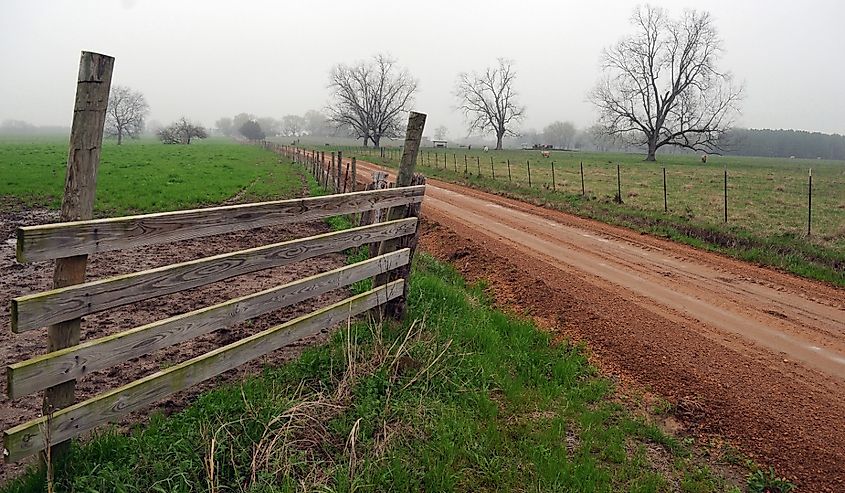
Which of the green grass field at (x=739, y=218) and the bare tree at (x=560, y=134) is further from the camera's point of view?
the bare tree at (x=560, y=134)

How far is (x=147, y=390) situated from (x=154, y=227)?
1.00 m

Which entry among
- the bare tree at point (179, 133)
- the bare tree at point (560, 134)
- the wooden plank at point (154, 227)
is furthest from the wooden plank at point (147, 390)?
the bare tree at point (560, 134)

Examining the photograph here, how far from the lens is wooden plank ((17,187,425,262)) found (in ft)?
8.40

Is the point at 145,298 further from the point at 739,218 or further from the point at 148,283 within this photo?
the point at 739,218

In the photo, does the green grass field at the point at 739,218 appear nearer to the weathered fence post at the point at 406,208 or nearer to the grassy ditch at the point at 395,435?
the grassy ditch at the point at 395,435

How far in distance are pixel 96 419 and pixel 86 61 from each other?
6.50ft

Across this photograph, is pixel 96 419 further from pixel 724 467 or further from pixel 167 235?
pixel 724 467

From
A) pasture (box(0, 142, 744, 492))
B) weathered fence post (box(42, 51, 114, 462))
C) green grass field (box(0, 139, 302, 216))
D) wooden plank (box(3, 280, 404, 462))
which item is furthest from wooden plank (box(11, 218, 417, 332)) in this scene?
green grass field (box(0, 139, 302, 216))

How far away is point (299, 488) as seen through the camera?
120 inches

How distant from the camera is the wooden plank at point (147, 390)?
2713mm

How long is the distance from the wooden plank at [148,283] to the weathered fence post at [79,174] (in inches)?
4.4

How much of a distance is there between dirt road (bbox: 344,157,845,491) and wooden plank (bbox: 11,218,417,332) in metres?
→ 3.34

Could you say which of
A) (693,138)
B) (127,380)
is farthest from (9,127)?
(127,380)

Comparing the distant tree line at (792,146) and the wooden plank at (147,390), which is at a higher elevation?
the distant tree line at (792,146)
